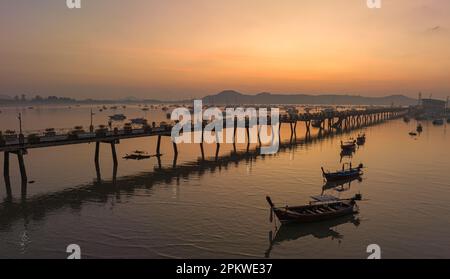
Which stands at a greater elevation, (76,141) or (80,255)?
(76,141)

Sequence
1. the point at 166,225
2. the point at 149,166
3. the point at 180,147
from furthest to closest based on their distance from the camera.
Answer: the point at 180,147 < the point at 149,166 < the point at 166,225

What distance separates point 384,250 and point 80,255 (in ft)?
71.6

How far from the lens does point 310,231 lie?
33.1 metres

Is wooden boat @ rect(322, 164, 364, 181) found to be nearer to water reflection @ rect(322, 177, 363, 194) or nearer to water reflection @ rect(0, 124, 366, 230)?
water reflection @ rect(322, 177, 363, 194)

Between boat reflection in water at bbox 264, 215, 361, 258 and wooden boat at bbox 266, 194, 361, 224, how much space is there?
445 mm

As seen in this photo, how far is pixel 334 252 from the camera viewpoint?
28156mm

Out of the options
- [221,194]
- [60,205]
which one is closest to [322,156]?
[221,194]

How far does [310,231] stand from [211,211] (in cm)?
933

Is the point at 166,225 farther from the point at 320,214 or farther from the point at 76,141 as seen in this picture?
the point at 76,141

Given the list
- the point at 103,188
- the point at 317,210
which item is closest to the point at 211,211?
the point at 317,210

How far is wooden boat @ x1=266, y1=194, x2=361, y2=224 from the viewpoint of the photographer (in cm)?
3344

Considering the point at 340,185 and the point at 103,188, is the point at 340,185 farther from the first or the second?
the point at 103,188

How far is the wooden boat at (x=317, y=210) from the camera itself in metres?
33.4
